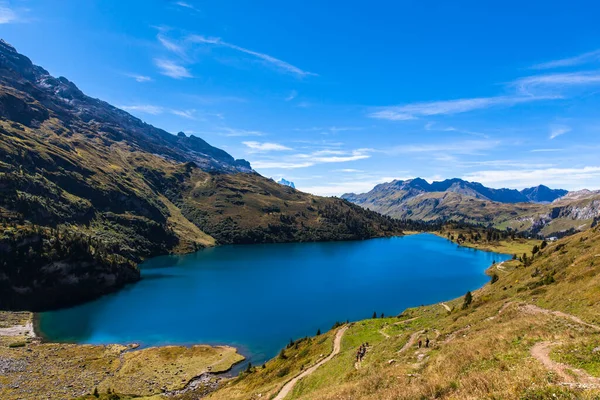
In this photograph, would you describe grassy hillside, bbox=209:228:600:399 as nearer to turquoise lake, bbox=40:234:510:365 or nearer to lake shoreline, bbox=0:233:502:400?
lake shoreline, bbox=0:233:502:400

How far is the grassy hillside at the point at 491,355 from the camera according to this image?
60.6ft

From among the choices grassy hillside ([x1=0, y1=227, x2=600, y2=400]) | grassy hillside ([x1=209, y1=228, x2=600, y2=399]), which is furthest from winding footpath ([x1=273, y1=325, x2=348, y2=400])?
grassy hillside ([x1=209, y1=228, x2=600, y2=399])

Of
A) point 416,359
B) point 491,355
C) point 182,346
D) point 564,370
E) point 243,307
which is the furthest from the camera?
point 243,307

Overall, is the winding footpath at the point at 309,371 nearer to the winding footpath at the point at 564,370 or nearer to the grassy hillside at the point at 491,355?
the grassy hillside at the point at 491,355

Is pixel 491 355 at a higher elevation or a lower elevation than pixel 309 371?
higher

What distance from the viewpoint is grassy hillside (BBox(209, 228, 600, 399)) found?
Result: 18484 mm

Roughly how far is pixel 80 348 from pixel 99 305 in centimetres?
4981

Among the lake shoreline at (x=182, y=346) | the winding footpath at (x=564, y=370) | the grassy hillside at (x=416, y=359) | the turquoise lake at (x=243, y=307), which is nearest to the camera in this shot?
the winding footpath at (x=564, y=370)

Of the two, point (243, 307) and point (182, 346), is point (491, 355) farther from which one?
point (243, 307)

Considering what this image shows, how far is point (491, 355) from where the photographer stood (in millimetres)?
25562

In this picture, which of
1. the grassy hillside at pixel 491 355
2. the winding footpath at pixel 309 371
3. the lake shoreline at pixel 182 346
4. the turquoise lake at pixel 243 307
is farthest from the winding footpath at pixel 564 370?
the turquoise lake at pixel 243 307

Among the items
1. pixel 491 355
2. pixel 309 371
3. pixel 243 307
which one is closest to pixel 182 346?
pixel 243 307

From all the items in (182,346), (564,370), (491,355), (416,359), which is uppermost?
(564,370)

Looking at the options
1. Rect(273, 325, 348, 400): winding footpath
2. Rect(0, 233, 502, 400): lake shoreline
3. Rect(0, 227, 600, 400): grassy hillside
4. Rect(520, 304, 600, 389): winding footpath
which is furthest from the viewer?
Rect(0, 233, 502, 400): lake shoreline
